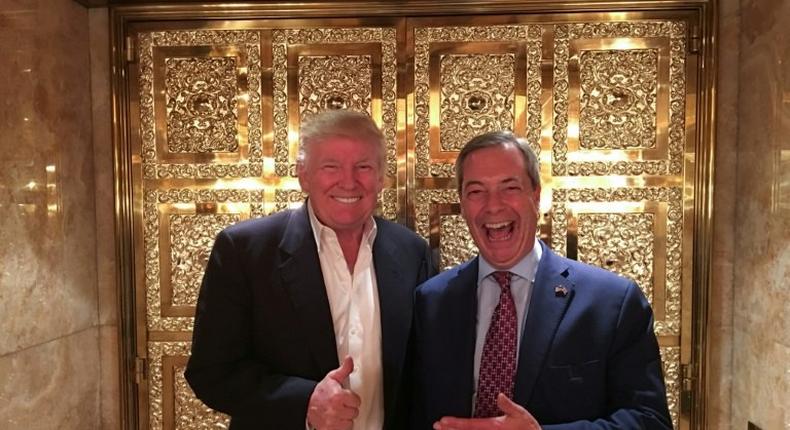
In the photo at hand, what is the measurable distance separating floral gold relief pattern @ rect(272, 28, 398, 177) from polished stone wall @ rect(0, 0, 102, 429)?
76cm

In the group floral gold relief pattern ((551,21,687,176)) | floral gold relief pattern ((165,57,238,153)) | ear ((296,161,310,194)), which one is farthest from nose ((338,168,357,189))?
floral gold relief pattern ((551,21,687,176))

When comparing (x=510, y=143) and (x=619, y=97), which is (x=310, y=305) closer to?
(x=510, y=143)

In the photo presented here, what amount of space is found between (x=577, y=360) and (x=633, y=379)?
0.47 ft

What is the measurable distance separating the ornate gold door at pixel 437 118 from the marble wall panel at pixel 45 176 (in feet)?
0.47

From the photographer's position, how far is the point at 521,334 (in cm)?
147

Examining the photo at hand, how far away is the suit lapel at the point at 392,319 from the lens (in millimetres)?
1644

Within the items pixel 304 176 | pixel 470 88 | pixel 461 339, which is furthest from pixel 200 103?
pixel 461 339

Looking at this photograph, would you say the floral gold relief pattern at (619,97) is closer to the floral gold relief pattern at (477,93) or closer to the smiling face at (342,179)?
the floral gold relief pattern at (477,93)

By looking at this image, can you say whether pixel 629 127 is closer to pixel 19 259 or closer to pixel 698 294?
pixel 698 294

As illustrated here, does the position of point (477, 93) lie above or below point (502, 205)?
above

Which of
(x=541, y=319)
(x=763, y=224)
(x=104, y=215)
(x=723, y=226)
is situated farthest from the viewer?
(x=104, y=215)

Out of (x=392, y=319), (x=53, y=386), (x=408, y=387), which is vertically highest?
A: (x=392, y=319)

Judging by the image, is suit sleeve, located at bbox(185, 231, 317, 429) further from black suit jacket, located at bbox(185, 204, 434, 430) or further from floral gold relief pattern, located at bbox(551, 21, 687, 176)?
floral gold relief pattern, located at bbox(551, 21, 687, 176)

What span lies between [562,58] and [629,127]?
375mm
